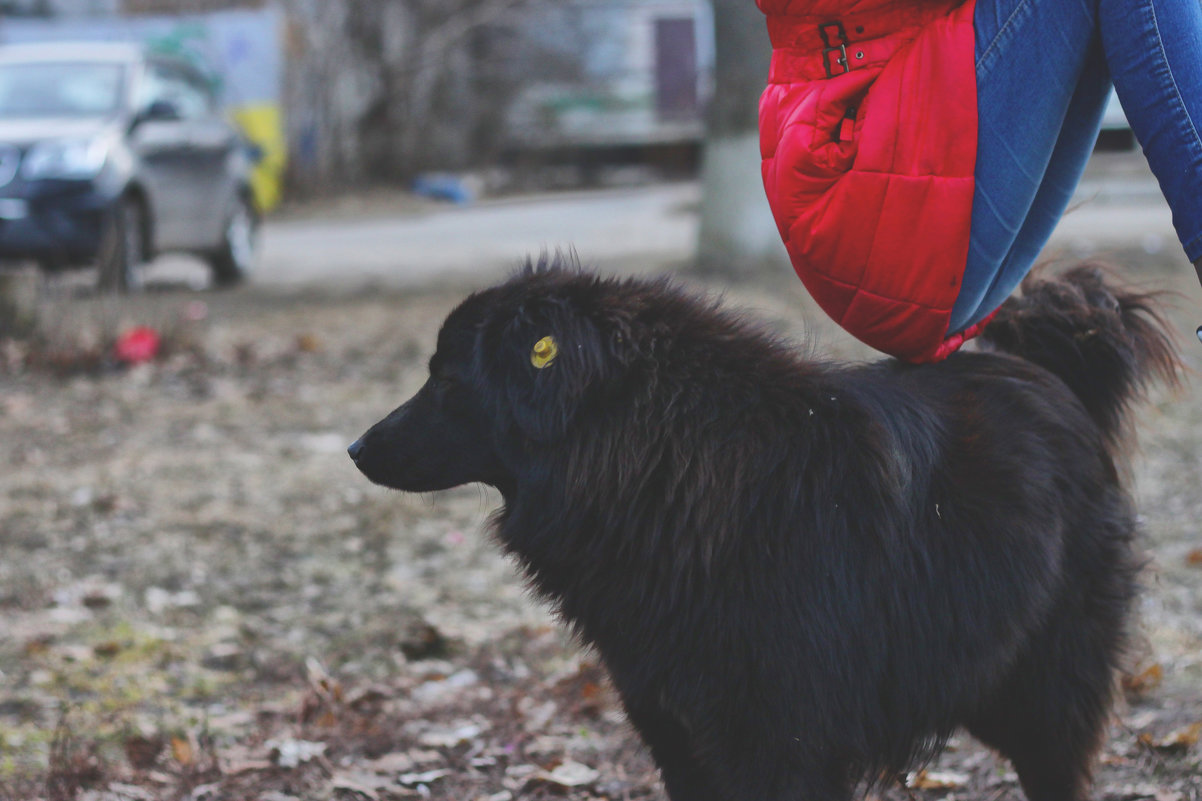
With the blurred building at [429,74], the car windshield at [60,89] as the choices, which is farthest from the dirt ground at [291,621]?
the blurred building at [429,74]

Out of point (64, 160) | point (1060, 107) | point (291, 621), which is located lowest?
point (291, 621)

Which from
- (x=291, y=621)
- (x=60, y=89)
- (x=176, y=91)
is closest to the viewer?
(x=291, y=621)

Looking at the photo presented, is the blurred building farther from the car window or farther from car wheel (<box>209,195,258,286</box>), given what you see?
car wheel (<box>209,195,258,286</box>)

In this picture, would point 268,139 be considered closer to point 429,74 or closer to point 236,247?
point 429,74

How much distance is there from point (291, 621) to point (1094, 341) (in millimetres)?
2901

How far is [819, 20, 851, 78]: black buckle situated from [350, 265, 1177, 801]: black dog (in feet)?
1.69

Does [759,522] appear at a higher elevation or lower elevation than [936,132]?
lower

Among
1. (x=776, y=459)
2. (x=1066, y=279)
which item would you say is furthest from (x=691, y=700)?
(x=1066, y=279)

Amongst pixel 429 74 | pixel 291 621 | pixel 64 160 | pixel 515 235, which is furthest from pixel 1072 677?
pixel 429 74

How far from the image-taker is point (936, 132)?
7.63 feet

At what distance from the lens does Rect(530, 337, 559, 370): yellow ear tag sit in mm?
2340

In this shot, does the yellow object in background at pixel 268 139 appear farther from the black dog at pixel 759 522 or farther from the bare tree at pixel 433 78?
the black dog at pixel 759 522

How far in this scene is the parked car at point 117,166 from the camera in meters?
9.46

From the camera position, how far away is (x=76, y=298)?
837 cm
